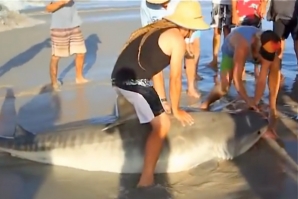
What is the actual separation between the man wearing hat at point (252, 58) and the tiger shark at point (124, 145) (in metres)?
0.78

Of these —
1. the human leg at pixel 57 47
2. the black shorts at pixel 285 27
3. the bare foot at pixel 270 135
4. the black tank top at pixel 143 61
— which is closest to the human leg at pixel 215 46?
the black shorts at pixel 285 27

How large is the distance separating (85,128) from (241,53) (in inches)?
78.2

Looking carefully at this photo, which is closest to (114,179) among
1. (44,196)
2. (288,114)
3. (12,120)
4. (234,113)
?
(44,196)

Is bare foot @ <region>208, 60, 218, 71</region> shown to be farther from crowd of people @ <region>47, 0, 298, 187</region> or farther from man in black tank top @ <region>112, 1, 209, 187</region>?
man in black tank top @ <region>112, 1, 209, 187</region>

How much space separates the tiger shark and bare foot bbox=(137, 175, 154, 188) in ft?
0.89

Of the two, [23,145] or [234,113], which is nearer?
[23,145]

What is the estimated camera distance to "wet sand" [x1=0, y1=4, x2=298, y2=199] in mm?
4758

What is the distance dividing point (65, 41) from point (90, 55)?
227 centimetres

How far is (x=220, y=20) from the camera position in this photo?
8.76 meters

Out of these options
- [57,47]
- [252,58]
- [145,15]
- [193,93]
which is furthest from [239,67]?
[57,47]

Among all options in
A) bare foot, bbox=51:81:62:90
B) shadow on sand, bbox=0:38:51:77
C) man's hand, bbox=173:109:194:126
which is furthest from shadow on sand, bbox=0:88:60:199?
shadow on sand, bbox=0:38:51:77

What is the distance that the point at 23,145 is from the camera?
5.41 metres

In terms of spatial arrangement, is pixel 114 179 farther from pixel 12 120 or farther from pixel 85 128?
pixel 12 120

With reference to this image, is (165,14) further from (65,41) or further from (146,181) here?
(146,181)
